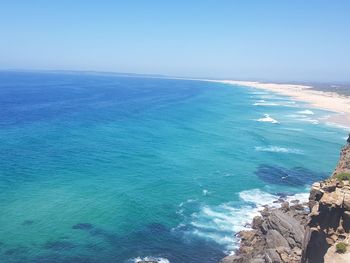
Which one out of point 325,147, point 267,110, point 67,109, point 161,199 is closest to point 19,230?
point 161,199

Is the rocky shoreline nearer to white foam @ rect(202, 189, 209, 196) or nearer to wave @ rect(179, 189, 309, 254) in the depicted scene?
wave @ rect(179, 189, 309, 254)

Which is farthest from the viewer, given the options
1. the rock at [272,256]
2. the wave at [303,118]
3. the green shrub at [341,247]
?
the wave at [303,118]

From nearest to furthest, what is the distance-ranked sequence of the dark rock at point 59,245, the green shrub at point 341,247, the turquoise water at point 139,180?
the green shrub at point 341,247, the dark rock at point 59,245, the turquoise water at point 139,180

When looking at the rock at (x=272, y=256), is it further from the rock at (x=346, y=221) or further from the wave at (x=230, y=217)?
the rock at (x=346, y=221)

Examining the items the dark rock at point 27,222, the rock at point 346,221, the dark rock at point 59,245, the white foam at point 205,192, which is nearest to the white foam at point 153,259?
the dark rock at point 59,245

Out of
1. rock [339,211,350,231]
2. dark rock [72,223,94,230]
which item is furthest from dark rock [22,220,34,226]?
rock [339,211,350,231]

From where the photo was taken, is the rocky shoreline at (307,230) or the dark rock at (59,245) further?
the dark rock at (59,245)
